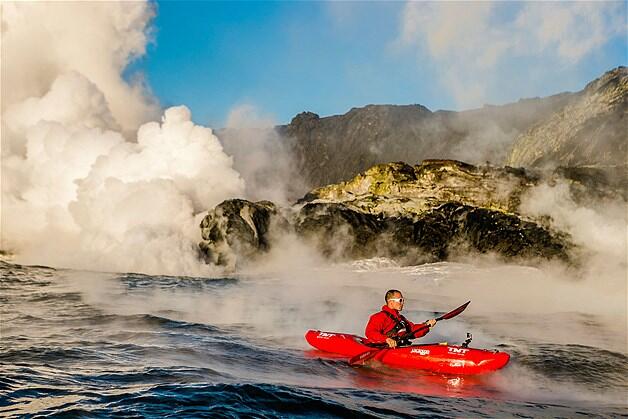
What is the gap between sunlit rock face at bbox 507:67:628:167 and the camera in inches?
2613

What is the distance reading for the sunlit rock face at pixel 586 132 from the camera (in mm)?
66375

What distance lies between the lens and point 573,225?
5344 cm

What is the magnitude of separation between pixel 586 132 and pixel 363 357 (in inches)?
2600

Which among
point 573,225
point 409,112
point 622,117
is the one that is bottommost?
point 573,225

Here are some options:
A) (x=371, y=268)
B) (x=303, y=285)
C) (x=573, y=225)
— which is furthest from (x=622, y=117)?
(x=303, y=285)

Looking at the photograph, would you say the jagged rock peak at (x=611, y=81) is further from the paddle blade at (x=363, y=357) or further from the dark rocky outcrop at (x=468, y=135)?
the paddle blade at (x=363, y=357)

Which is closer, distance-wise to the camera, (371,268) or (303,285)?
(303,285)

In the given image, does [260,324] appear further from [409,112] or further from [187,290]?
[409,112]

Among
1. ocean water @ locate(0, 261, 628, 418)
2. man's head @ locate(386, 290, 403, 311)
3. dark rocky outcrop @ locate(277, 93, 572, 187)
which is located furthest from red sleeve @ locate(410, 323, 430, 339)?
dark rocky outcrop @ locate(277, 93, 572, 187)

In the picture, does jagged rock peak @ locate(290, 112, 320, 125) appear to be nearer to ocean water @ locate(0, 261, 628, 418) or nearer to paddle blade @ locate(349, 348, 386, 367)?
ocean water @ locate(0, 261, 628, 418)

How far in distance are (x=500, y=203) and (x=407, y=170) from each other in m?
11.9

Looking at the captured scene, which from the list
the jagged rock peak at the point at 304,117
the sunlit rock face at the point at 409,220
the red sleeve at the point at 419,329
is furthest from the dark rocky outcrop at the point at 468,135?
the red sleeve at the point at 419,329

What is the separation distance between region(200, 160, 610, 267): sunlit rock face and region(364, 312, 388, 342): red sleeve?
4229 cm

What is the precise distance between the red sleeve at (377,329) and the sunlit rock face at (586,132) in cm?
5447
